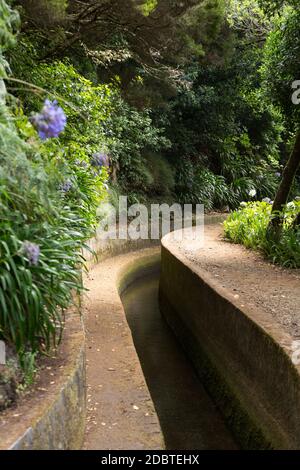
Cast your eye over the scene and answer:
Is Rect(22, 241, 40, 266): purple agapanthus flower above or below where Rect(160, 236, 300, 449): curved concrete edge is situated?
above

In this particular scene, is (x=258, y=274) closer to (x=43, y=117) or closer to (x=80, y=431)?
(x=80, y=431)

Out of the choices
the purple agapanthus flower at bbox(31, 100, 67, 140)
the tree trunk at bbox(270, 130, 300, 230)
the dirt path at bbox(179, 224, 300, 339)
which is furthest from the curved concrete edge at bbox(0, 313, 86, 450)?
the tree trunk at bbox(270, 130, 300, 230)

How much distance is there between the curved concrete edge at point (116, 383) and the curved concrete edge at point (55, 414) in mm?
251

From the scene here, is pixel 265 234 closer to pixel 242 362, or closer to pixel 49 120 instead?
pixel 242 362

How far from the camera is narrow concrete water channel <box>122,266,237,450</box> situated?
472 cm

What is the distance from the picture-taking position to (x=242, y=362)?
15.6 ft

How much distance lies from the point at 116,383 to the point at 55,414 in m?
1.48

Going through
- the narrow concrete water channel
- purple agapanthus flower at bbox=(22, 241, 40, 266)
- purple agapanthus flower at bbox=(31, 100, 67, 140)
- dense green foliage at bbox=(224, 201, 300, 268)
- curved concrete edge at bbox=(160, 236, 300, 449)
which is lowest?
the narrow concrete water channel

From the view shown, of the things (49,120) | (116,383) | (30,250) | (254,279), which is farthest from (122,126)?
(30,250)

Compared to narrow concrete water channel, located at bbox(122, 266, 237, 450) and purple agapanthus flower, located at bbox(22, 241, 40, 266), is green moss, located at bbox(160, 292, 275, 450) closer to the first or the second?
narrow concrete water channel, located at bbox(122, 266, 237, 450)

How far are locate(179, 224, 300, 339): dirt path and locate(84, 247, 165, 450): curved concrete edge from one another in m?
1.24

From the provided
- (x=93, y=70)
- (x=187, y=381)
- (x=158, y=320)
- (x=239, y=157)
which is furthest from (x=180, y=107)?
(x=187, y=381)

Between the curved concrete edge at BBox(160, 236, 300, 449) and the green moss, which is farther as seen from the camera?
the green moss

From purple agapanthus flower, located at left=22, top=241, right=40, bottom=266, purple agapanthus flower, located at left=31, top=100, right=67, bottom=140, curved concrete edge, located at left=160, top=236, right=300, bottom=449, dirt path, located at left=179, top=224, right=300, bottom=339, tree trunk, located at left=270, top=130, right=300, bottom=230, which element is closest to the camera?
purple agapanthus flower, located at left=22, top=241, right=40, bottom=266
